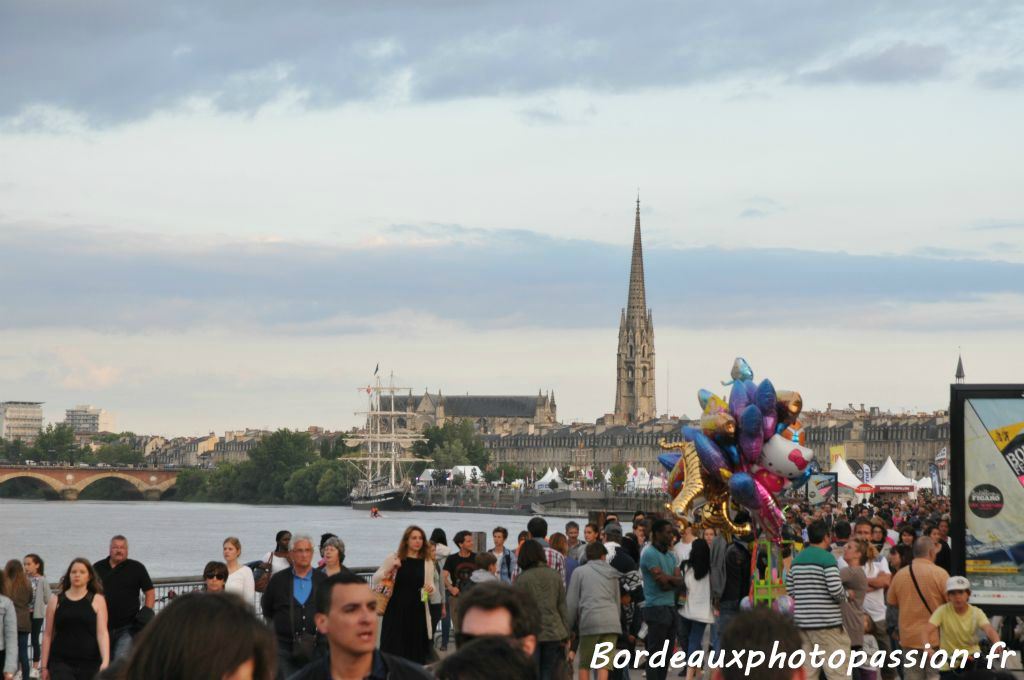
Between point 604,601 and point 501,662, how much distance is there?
818 cm

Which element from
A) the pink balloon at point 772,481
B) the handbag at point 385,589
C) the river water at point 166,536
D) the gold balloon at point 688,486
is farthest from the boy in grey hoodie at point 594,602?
the river water at point 166,536

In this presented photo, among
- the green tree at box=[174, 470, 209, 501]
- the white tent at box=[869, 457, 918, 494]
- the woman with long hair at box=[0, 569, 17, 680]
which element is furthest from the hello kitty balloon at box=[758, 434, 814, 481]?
the green tree at box=[174, 470, 209, 501]

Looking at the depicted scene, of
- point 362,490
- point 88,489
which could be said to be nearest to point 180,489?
point 88,489

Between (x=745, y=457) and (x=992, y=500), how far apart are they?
3.16 meters

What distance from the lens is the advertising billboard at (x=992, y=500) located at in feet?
34.1

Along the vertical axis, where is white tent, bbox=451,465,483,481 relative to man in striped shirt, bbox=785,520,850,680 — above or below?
above

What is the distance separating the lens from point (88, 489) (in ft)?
561

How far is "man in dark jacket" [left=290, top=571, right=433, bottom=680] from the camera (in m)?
5.50

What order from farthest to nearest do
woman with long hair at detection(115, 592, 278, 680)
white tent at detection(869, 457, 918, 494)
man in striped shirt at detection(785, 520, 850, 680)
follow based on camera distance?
white tent at detection(869, 457, 918, 494) < man in striped shirt at detection(785, 520, 850, 680) < woman with long hair at detection(115, 592, 278, 680)

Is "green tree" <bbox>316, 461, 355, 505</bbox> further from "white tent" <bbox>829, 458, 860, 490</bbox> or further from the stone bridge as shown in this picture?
"white tent" <bbox>829, 458, 860, 490</bbox>

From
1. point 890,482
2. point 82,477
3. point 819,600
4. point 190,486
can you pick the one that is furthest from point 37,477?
point 819,600

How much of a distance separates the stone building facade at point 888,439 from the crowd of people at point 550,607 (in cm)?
15722

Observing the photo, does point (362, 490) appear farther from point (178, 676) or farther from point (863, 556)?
point (178, 676)

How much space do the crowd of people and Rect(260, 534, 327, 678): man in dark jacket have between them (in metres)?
0.01
